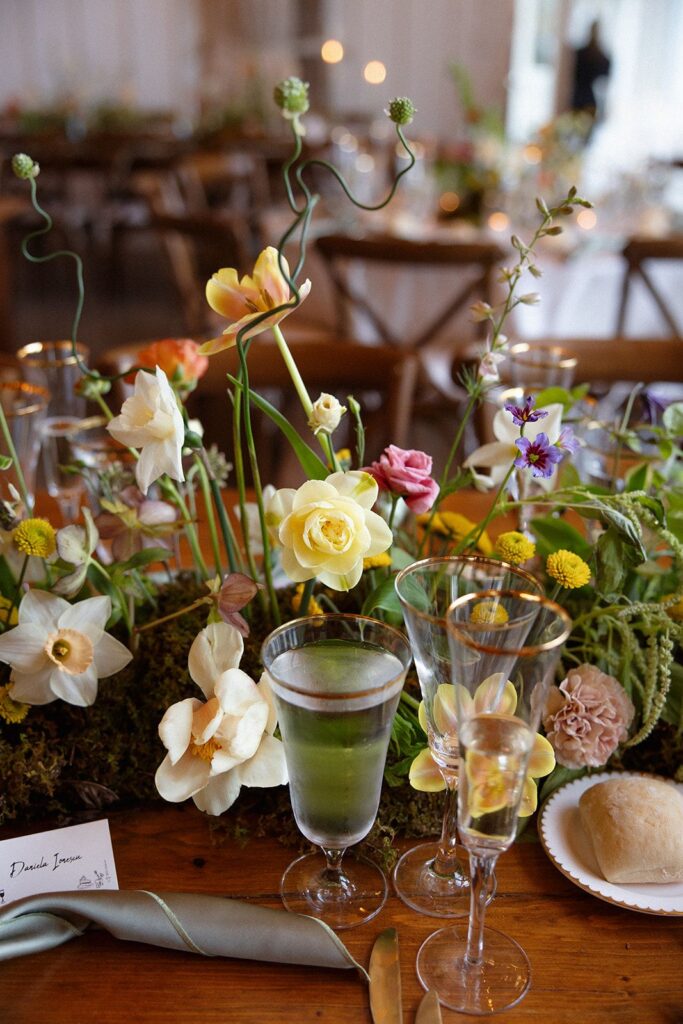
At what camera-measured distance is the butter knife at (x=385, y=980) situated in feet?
2.06

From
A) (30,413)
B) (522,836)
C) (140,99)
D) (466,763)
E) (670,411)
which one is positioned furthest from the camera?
(140,99)

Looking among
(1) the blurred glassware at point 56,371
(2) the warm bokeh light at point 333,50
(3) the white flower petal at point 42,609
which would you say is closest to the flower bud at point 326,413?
(3) the white flower petal at point 42,609

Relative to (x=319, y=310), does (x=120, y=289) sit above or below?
below

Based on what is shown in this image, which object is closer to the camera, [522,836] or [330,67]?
[522,836]

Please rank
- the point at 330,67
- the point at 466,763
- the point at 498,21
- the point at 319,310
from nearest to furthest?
the point at 466,763 → the point at 319,310 → the point at 498,21 → the point at 330,67

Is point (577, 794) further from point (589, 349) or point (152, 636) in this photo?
point (589, 349)

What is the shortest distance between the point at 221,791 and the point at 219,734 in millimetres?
48

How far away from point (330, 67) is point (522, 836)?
8696mm

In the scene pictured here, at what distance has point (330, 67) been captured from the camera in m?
8.38

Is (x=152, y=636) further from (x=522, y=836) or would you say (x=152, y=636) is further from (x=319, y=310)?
(x=319, y=310)

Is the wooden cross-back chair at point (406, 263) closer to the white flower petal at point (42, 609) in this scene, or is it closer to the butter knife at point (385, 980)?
the white flower petal at point (42, 609)

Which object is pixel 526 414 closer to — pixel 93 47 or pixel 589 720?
pixel 589 720

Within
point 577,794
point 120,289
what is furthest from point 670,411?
point 120,289

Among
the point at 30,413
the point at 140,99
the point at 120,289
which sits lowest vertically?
the point at 120,289
